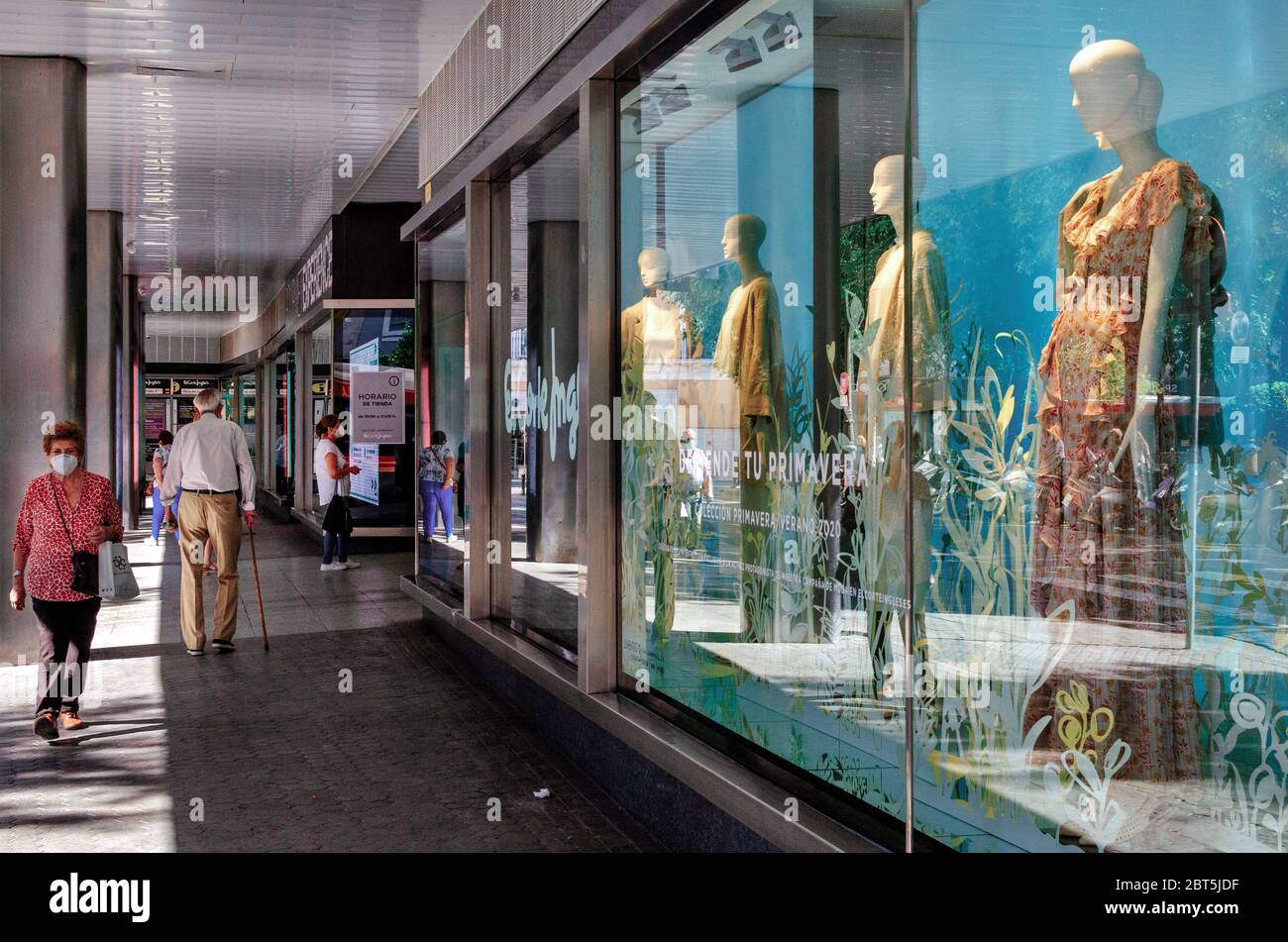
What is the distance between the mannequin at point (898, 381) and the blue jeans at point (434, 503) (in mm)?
6561

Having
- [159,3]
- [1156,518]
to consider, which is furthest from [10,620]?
[1156,518]

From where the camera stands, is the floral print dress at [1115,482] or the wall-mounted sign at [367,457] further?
the wall-mounted sign at [367,457]

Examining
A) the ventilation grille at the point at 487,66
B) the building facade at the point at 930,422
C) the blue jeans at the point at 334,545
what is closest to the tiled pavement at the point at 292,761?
the building facade at the point at 930,422

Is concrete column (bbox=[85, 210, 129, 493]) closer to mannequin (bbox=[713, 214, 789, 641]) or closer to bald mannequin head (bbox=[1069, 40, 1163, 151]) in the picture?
mannequin (bbox=[713, 214, 789, 641])

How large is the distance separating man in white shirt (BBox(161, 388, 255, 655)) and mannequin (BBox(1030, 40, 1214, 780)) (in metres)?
8.34

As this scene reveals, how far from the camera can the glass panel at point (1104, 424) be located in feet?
8.89

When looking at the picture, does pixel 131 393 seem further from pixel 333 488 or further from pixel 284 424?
pixel 333 488

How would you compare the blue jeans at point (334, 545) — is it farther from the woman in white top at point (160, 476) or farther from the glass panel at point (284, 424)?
the glass panel at point (284, 424)

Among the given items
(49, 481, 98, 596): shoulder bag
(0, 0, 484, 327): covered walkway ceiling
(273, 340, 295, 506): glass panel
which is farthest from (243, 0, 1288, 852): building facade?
(273, 340, 295, 506): glass panel

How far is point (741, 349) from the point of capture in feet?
16.9

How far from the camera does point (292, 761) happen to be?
6.98 m

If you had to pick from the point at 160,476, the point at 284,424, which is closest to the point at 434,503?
the point at 160,476
